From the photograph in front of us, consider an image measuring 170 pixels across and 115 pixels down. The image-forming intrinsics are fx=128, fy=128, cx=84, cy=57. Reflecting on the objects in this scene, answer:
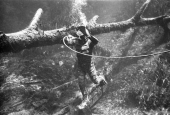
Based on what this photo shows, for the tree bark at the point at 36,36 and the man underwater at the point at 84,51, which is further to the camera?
the man underwater at the point at 84,51

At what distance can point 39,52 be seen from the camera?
800 centimetres

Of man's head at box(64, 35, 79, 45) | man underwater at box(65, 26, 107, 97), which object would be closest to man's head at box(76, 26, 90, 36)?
man underwater at box(65, 26, 107, 97)

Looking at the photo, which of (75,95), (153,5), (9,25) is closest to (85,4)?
(153,5)

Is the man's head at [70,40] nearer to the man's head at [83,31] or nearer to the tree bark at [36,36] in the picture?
the man's head at [83,31]

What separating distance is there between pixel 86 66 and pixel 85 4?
747 centimetres

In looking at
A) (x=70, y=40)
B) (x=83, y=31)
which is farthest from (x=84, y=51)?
(x=83, y=31)

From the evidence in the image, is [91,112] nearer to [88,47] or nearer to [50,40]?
[88,47]

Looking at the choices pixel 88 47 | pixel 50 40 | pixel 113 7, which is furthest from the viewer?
pixel 113 7

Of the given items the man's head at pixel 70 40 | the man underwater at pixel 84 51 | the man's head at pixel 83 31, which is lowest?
the man underwater at pixel 84 51

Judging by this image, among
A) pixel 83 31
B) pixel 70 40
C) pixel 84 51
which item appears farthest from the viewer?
pixel 83 31

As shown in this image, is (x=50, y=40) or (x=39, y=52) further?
(x=39, y=52)

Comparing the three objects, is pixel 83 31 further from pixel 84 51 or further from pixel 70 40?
pixel 70 40

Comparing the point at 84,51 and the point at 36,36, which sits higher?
the point at 36,36

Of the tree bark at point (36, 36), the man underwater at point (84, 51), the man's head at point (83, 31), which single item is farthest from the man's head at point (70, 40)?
the tree bark at point (36, 36)
